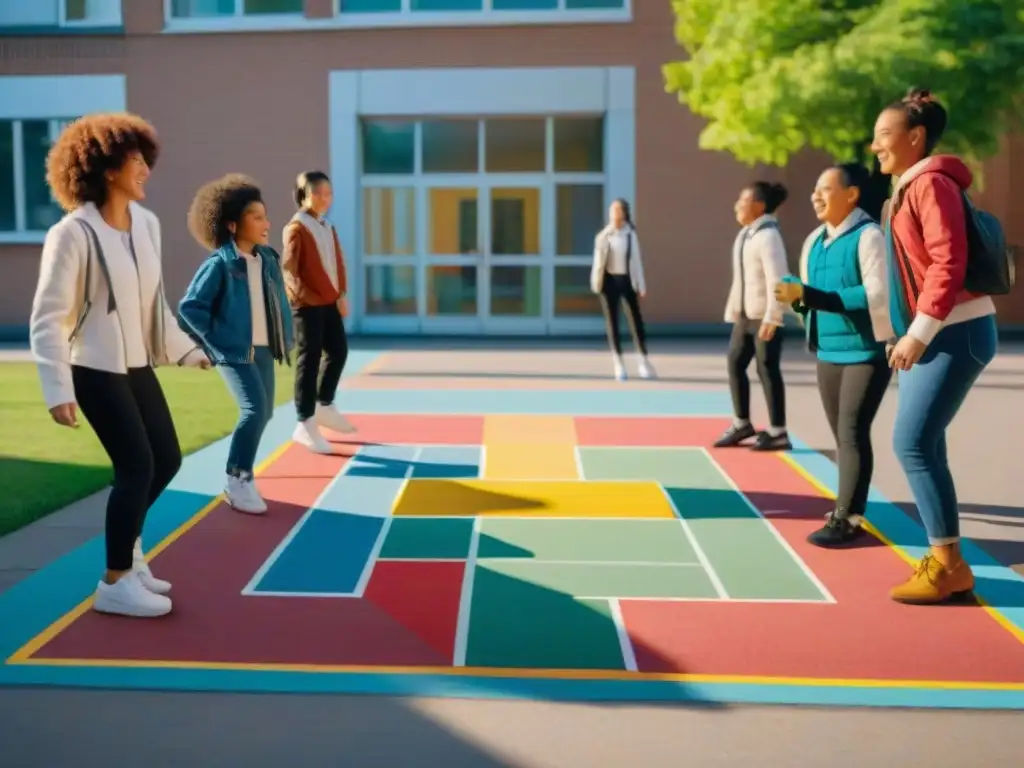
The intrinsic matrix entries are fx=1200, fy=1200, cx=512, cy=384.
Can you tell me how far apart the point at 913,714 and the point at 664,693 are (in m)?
0.73

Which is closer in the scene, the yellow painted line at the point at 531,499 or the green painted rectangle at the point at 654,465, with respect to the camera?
the yellow painted line at the point at 531,499

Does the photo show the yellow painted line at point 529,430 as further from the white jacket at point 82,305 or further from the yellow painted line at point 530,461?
the white jacket at point 82,305

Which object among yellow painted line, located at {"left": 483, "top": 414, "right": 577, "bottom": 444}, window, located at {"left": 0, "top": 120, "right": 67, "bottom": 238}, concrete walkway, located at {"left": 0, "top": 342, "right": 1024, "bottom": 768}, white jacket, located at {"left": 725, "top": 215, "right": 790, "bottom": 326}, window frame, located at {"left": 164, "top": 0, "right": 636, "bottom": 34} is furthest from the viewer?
window, located at {"left": 0, "top": 120, "right": 67, "bottom": 238}

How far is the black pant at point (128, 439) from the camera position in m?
4.18

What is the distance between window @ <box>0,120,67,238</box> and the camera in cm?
2002

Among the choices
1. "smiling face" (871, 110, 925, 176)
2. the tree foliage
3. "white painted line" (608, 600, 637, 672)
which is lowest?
"white painted line" (608, 600, 637, 672)

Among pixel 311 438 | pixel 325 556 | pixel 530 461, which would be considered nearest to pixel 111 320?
pixel 325 556

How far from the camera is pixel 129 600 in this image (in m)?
4.39

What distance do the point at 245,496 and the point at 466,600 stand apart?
76.0 inches

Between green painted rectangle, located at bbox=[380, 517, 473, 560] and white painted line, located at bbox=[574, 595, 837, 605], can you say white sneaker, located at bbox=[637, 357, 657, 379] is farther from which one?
white painted line, located at bbox=[574, 595, 837, 605]

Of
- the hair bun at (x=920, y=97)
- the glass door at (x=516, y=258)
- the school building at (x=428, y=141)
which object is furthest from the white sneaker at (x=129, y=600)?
the glass door at (x=516, y=258)

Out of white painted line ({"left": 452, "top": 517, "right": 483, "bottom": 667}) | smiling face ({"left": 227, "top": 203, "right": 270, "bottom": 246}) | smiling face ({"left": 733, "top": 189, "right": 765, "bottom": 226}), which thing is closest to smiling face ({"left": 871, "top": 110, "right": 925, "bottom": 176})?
white painted line ({"left": 452, "top": 517, "right": 483, "bottom": 667})

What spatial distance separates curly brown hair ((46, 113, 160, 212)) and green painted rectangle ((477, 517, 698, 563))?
7.44ft

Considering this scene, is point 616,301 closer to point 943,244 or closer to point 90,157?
point 943,244
